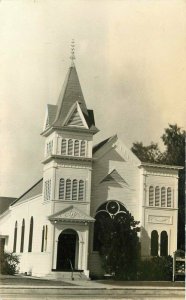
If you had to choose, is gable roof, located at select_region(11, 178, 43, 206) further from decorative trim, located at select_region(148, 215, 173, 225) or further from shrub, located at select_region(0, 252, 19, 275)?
decorative trim, located at select_region(148, 215, 173, 225)

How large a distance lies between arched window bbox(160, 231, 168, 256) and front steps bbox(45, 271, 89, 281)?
1.34 m

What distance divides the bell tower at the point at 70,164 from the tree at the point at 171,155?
0.85m

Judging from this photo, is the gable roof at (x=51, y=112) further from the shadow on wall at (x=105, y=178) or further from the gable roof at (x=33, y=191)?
the shadow on wall at (x=105, y=178)

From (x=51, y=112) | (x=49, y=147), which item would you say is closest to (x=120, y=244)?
(x=49, y=147)

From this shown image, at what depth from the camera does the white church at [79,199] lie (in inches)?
325

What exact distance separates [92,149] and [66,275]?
2.02 meters

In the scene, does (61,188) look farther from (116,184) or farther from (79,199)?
(116,184)

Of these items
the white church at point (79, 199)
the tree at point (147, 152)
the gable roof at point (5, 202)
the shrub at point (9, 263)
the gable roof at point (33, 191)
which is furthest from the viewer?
the tree at point (147, 152)

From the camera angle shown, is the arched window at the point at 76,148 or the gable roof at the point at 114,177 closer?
the arched window at the point at 76,148

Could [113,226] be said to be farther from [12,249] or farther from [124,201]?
[12,249]

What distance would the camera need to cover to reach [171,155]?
8.92m

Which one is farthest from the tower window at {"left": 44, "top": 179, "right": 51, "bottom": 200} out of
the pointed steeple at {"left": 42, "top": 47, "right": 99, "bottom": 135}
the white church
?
the pointed steeple at {"left": 42, "top": 47, "right": 99, "bottom": 135}

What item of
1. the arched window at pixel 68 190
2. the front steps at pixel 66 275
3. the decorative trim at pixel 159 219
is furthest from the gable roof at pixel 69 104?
the front steps at pixel 66 275

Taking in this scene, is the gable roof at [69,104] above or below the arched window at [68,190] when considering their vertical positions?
above
